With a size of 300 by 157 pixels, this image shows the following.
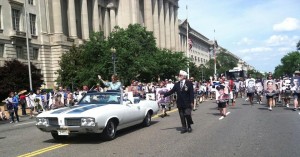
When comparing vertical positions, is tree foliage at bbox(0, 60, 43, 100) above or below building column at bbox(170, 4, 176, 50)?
below

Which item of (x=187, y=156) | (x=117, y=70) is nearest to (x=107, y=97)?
(x=187, y=156)

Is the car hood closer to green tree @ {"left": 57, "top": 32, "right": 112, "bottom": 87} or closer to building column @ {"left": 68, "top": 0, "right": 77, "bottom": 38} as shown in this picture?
green tree @ {"left": 57, "top": 32, "right": 112, "bottom": 87}

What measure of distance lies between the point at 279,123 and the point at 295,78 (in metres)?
6.20

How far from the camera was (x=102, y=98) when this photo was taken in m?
11.7

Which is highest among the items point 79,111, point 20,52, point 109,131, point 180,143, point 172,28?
point 172,28

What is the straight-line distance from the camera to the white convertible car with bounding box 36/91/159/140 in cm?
976

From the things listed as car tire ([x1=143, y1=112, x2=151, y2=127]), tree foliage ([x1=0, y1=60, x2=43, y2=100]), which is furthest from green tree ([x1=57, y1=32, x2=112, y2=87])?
car tire ([x1=143, y1=112, x2=151, y2=127])

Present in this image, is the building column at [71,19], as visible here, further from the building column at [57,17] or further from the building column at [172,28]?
the building column at [172,28]

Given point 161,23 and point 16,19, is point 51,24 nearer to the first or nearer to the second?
point 16,19

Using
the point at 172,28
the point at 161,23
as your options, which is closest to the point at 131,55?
the point at 161,23

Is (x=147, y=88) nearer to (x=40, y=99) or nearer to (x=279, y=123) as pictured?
(x=40, y=99)

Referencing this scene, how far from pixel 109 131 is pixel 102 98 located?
1518 mm

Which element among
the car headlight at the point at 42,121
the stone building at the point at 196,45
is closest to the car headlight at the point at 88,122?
the car headlight at the point at 42,121

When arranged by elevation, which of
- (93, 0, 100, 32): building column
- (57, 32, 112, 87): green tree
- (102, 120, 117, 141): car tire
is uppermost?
(93, 0, 100, 32): building column
